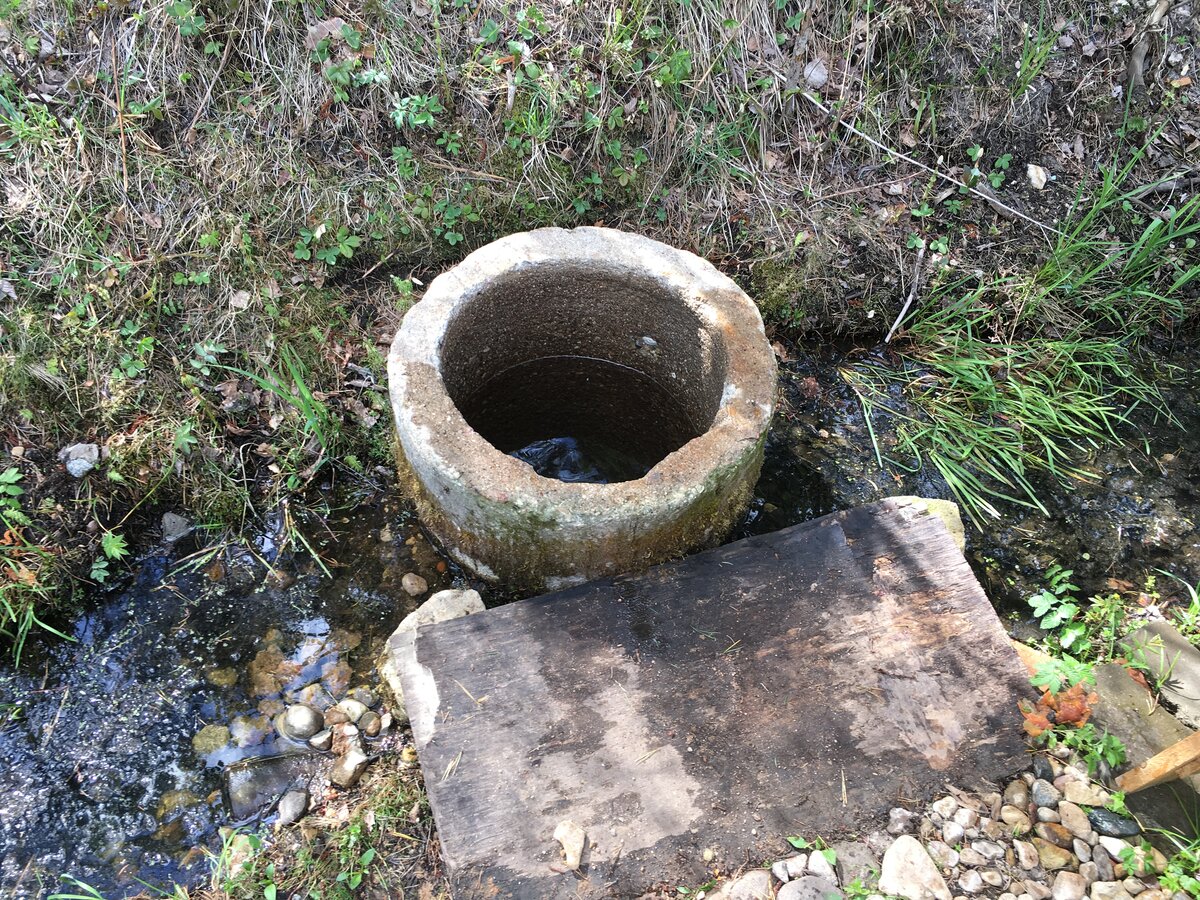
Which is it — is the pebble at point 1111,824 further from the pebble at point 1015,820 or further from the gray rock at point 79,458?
the gray rock at point 79,458

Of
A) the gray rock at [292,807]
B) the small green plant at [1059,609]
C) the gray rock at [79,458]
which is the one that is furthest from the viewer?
the gray rock at [79,458]

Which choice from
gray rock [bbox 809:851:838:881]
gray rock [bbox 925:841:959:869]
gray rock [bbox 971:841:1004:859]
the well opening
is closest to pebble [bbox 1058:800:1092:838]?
gray rock [bbox 971:841:1004:859]

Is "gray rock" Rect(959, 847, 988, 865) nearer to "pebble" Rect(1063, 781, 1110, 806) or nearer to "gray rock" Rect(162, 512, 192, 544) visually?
"pebble" Rect(1063, 781, 1110, 806)

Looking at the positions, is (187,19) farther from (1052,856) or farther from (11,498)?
(1052,856)

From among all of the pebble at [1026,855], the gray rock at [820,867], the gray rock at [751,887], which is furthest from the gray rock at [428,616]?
the pebble at [1026,855]

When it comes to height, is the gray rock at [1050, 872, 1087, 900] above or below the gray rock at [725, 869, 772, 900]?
above

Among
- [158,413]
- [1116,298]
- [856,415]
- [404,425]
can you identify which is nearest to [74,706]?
[158,413]

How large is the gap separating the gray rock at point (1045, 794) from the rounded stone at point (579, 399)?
45.6 inches

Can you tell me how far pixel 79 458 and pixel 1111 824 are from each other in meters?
3.53

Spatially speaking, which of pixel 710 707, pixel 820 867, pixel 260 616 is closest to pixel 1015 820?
pixel 820 867

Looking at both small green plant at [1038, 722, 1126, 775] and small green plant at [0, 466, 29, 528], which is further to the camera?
small green plant at [0, 466, 29, 528]

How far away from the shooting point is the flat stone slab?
6.29 feet

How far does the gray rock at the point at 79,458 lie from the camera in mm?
2709

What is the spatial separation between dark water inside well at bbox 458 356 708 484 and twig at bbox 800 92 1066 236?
166 cm
